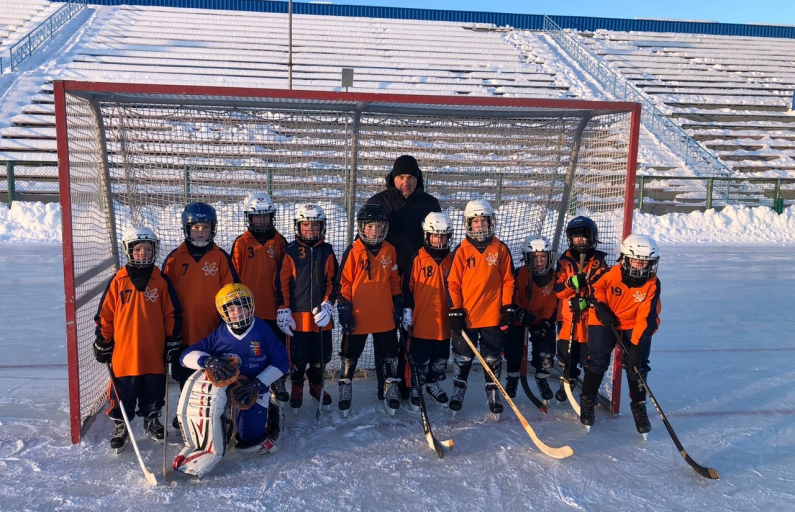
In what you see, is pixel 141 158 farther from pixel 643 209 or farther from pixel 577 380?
pixel 643 209

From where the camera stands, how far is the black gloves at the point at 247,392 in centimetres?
266

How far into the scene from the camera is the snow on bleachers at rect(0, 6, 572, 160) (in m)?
15.8

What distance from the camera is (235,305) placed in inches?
107

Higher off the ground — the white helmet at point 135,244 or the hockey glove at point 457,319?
the white helmet at point 135,244

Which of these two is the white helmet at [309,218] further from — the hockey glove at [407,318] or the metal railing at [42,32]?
the metal railing at [42,32]

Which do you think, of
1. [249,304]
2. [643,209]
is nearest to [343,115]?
[249,304]

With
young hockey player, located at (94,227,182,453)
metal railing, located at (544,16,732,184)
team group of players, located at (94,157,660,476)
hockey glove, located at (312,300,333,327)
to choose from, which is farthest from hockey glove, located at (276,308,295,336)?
metal railing, located at (544,16,732,184)

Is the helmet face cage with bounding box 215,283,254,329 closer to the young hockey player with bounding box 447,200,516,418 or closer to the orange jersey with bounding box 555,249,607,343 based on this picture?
the young hockey player with bounding box 447,200,516,418

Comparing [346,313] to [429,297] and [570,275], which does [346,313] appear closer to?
[429,297]

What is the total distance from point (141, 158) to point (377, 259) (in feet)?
5.79

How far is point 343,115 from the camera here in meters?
3.89

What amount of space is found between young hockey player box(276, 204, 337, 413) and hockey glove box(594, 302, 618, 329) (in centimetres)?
140

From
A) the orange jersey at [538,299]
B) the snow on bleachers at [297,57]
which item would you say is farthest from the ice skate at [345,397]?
the snow on bleachers at [297,57]

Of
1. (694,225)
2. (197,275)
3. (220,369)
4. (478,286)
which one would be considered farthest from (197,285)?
(694,225)
